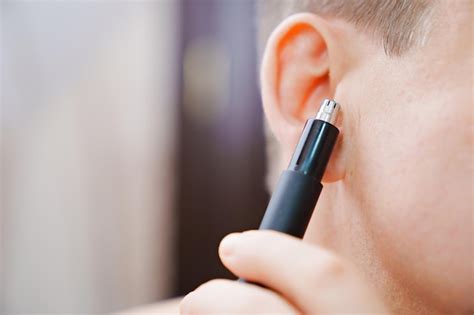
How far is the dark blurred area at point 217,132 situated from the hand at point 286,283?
55.7 inches

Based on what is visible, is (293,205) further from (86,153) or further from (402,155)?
(86,153)

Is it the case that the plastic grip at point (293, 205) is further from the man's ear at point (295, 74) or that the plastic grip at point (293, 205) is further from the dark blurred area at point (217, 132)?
the dark blurred area at point (217, 132)

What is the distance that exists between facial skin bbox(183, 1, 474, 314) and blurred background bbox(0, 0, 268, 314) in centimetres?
126

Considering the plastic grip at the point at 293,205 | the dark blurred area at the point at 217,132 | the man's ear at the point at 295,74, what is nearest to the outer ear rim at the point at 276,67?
the man's ear at the point at 295,74

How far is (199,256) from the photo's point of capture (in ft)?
6.61

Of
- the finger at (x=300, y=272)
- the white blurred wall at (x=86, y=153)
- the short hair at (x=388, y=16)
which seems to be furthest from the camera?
the white blurred wall at (x=86, y=153)

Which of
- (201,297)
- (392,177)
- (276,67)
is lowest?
(201,297)

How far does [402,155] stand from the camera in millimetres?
559

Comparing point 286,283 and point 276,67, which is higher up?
point 276,67

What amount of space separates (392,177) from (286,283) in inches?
6.1

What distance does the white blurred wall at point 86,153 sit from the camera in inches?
70.0

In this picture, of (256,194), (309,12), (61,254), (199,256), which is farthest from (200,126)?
(309,12)

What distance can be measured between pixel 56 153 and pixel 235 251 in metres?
1.46

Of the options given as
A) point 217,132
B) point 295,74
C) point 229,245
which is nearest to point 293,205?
point 229,245
